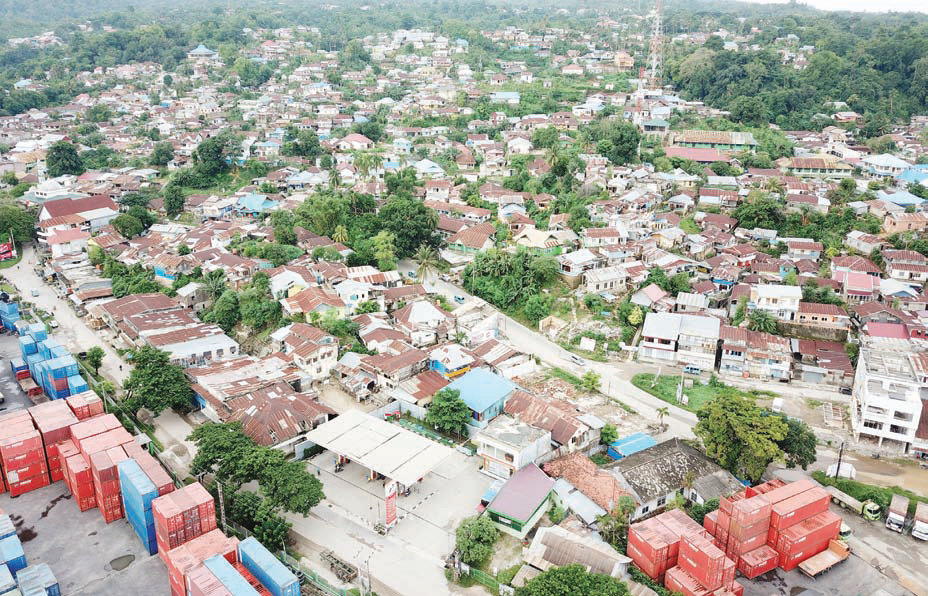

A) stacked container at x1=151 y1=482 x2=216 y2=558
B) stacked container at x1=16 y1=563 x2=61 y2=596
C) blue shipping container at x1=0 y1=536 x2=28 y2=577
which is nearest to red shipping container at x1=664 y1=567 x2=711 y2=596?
stacked container at x1=151 y1=482 x2=216 y2=558

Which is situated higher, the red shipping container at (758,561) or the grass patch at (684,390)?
the red shipping container at (758,561)

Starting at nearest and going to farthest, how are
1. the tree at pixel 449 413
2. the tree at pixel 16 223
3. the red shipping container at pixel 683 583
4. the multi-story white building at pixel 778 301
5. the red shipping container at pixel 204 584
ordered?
1. the red shipping container at pixel 204 584
2. the red shipping container at pixel 683 583
3. the tree at pixel 449 413
4. the multi-story white building at pixel 778 301
5. the tree at pixel 16 223

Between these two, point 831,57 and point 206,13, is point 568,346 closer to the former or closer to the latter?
point 831,57

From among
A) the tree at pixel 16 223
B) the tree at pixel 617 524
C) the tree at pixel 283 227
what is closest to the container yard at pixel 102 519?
the tree at pixel 617 524

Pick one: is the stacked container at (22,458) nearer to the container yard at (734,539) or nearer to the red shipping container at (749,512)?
the container yard at (734,539)

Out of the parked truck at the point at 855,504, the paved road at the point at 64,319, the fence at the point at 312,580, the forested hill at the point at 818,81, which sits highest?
the forested hill at the point at 818,81

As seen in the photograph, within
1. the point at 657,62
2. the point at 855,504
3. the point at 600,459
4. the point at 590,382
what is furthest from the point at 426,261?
the point at 657,62

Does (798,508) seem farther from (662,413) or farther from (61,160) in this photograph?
(61,160)

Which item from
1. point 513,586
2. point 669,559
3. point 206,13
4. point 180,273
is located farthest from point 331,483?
point 206,13
